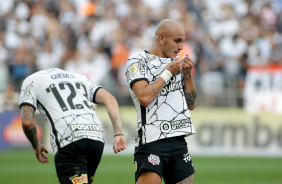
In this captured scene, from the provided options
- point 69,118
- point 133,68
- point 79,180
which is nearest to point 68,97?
point 69,118

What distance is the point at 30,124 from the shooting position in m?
6.26

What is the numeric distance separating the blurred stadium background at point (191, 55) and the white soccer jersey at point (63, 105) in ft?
29.3

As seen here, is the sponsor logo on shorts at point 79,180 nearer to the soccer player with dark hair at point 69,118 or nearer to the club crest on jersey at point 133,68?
the soccer player with dark hair at point 69,118

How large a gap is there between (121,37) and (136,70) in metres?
13.8

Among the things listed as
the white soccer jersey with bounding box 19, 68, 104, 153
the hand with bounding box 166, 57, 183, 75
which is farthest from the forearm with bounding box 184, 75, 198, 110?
the white soccer jersey with bounding box 19, 68, 104, 153

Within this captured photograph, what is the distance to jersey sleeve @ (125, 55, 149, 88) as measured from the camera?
6.32 m

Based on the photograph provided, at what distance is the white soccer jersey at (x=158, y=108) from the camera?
6367 millimetres

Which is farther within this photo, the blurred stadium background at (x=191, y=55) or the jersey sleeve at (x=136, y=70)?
the blurred stadium background at (x=191, y=55)

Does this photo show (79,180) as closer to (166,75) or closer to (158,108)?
(158,108)

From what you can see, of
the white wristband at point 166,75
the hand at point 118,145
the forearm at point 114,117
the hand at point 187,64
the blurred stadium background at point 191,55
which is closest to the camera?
the hand at point 118,145

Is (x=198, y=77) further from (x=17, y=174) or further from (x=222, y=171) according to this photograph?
(x=17, y=174)

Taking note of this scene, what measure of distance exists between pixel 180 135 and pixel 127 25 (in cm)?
1457

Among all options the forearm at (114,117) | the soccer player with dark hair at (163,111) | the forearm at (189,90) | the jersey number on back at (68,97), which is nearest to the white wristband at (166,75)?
the soccer player with dark hair at (163,111)

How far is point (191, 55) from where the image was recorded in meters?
19.5
